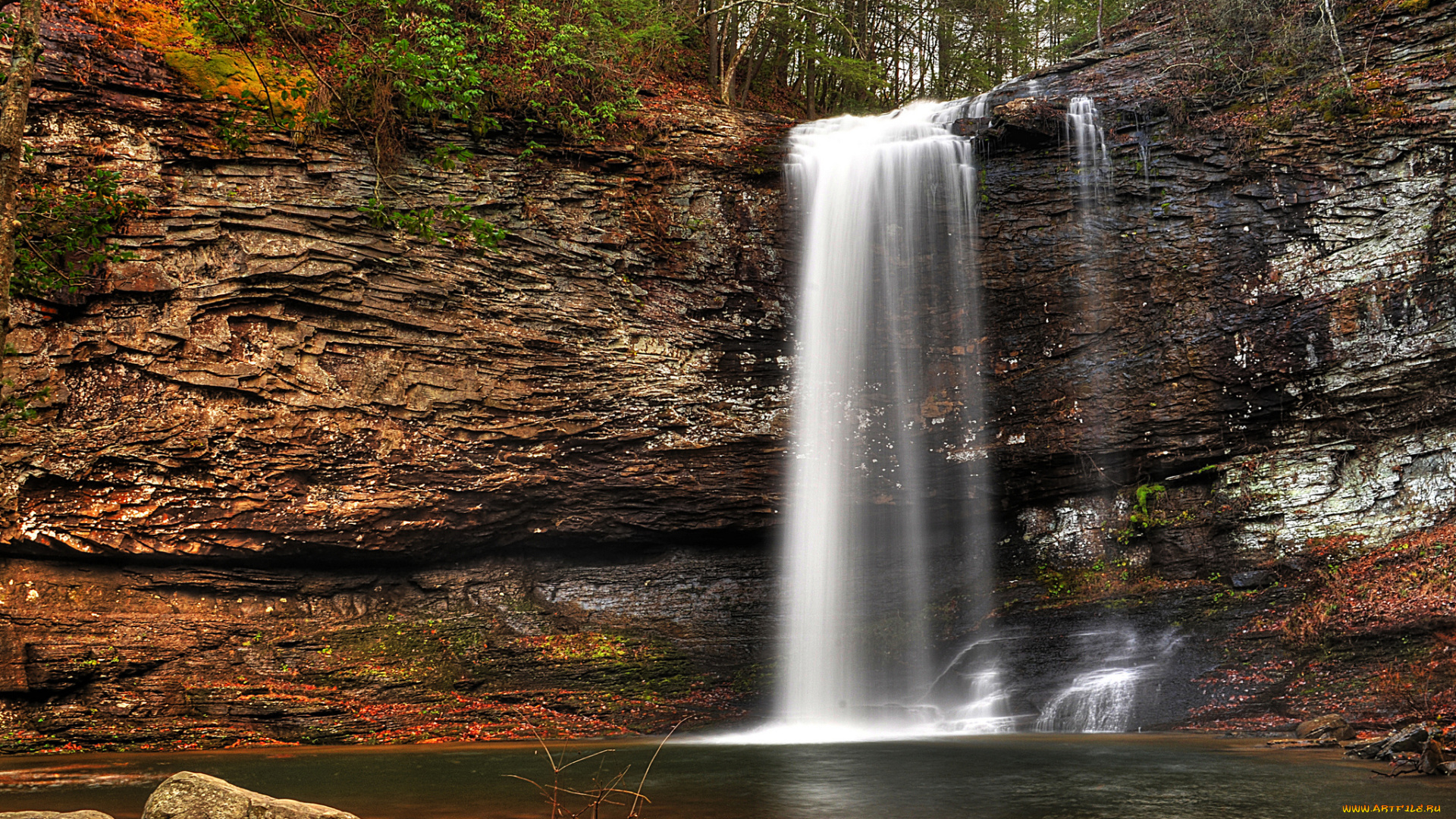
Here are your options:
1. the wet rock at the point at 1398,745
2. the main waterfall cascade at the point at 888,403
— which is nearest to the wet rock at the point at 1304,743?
the wet rock at the point at 1398,745

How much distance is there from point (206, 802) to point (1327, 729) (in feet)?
32.8

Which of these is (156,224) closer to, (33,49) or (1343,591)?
(33,49)

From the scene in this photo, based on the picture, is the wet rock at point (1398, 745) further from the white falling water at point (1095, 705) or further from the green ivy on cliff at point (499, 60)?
the green ivy on cliff at point (499, 60)

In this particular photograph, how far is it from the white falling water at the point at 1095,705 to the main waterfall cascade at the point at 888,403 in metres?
2.18

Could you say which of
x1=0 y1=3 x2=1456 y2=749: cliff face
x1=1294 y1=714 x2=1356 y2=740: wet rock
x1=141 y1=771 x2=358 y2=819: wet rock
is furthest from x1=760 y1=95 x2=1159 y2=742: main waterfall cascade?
x1=141 y1=771 x2=358 y2=819: wet rock

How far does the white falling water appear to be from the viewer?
11.1 meters

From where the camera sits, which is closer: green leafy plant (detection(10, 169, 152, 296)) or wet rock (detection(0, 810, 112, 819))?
wet rock (detection(0, 810, 112, 819))

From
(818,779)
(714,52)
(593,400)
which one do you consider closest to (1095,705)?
(818,779)

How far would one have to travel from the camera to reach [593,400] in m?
14.0

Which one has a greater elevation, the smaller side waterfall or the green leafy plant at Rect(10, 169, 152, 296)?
the smaller side waterfall

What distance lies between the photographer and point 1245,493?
44.4ft

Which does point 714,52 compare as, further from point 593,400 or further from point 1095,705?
point 1095,705

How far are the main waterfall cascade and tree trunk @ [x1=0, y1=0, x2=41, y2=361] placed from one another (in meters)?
11.0

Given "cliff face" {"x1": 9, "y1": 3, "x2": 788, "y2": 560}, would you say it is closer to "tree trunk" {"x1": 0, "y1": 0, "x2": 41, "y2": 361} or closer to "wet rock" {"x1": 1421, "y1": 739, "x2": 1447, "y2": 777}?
"tree trunk" {"x1": 0, "y1": 0, "x2": 41, "y2": 361}
